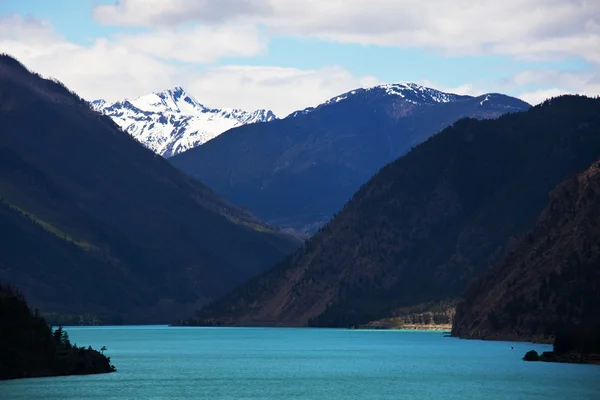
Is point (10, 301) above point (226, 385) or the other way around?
above

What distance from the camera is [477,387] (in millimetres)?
176750

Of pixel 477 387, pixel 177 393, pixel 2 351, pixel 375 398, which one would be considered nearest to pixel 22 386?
pixel 2 351

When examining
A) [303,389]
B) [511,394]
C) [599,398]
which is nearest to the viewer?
[599,398]

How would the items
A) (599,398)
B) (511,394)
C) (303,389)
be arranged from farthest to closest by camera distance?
(303,389)
(511,394)
(599,398)

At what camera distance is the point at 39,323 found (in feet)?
584

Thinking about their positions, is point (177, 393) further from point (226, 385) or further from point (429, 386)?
point (429, 386)

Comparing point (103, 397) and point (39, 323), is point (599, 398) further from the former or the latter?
point (39, 323)

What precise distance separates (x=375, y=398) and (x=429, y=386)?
876 inches

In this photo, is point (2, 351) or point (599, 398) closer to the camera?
point (599, 398)

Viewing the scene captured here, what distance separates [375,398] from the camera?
531ft

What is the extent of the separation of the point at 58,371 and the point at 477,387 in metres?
55.0

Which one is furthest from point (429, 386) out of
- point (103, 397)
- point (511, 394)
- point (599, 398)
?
point (103, 397)

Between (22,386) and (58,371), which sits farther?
(58,371)

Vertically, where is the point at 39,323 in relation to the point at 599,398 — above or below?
above
